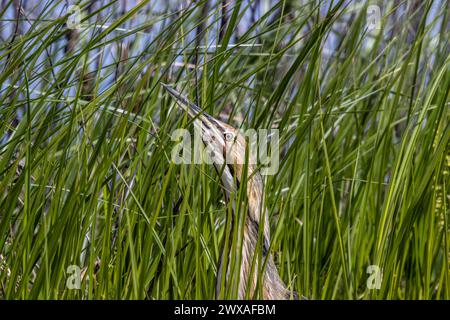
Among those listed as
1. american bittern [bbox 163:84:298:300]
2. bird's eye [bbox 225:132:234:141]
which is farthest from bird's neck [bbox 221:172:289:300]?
bird's eye [bbox 225:132:234:141]

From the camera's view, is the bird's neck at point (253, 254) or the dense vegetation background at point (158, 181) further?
the bird's neck at point (253, 254)

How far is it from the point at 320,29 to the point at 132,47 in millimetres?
1470

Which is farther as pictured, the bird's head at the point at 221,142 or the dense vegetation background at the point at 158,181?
the bird's head at the point at 221,142

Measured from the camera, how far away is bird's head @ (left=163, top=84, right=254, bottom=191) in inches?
86.9

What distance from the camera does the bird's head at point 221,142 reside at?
2207mm

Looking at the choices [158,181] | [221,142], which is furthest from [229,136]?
[158,181]

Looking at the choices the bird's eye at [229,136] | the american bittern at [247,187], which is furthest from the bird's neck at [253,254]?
the bird's eye at [229,136]

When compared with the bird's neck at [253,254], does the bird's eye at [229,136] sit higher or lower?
higher

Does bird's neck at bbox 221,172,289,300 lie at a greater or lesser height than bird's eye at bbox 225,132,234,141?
lesser

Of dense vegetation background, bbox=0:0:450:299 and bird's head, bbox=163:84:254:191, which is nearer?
dense vegetation background, bbox=0:0:450:299

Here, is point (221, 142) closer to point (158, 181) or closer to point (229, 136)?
point (229, 136)

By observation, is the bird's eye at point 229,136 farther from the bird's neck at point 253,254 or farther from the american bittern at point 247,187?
the bird's neck at point 253,254

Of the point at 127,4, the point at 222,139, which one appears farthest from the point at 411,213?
the point at 127,4

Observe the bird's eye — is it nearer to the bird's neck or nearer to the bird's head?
the bird's head
